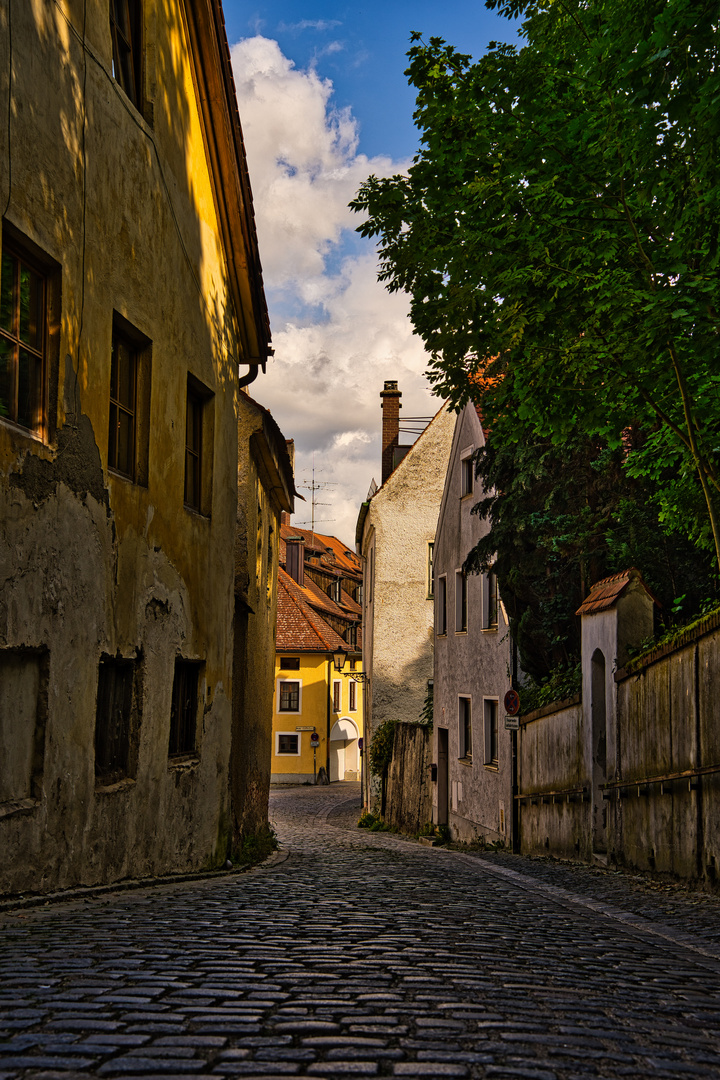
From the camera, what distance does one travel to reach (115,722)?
8516 mm

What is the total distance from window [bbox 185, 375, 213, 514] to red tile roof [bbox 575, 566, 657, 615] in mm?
5063

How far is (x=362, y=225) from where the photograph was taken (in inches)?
416

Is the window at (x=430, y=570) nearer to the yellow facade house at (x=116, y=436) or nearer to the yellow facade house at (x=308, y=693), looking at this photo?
the yellow facade house at (x=308, y=693)

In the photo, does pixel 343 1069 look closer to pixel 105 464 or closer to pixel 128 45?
pixel 105 464

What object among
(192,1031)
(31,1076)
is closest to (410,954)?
(192,1031)

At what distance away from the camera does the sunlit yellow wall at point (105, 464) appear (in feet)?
22.1

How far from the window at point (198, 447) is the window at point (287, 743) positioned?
41196mm

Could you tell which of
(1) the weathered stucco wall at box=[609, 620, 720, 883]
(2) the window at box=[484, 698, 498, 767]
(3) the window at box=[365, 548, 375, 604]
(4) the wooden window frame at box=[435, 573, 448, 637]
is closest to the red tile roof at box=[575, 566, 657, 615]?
(1) the weathered stucco wall at box=[609, 620, 720, 883]

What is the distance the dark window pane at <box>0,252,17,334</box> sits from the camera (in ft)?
21.8

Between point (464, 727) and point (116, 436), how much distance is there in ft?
55.1

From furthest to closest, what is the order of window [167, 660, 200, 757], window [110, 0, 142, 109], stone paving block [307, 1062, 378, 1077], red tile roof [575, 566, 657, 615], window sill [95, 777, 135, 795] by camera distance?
1. red tile roof [575, 566, 657, 615]
2. window [167, 660, 200, 757]
3. window [110, 0, 142, 109]
4. window sill [95, 777, 135, 795]
5. stone paving block [307, 1062, 378, 1077]

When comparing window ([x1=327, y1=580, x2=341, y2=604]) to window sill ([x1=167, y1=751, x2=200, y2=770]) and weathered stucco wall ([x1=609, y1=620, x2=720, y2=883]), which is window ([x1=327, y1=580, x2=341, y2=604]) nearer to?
weathered stucco wall ([x1=609, y1=620, x2=720, y2=883])

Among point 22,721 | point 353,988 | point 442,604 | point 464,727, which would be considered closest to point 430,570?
point 442,604

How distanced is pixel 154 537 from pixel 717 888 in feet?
19.6
